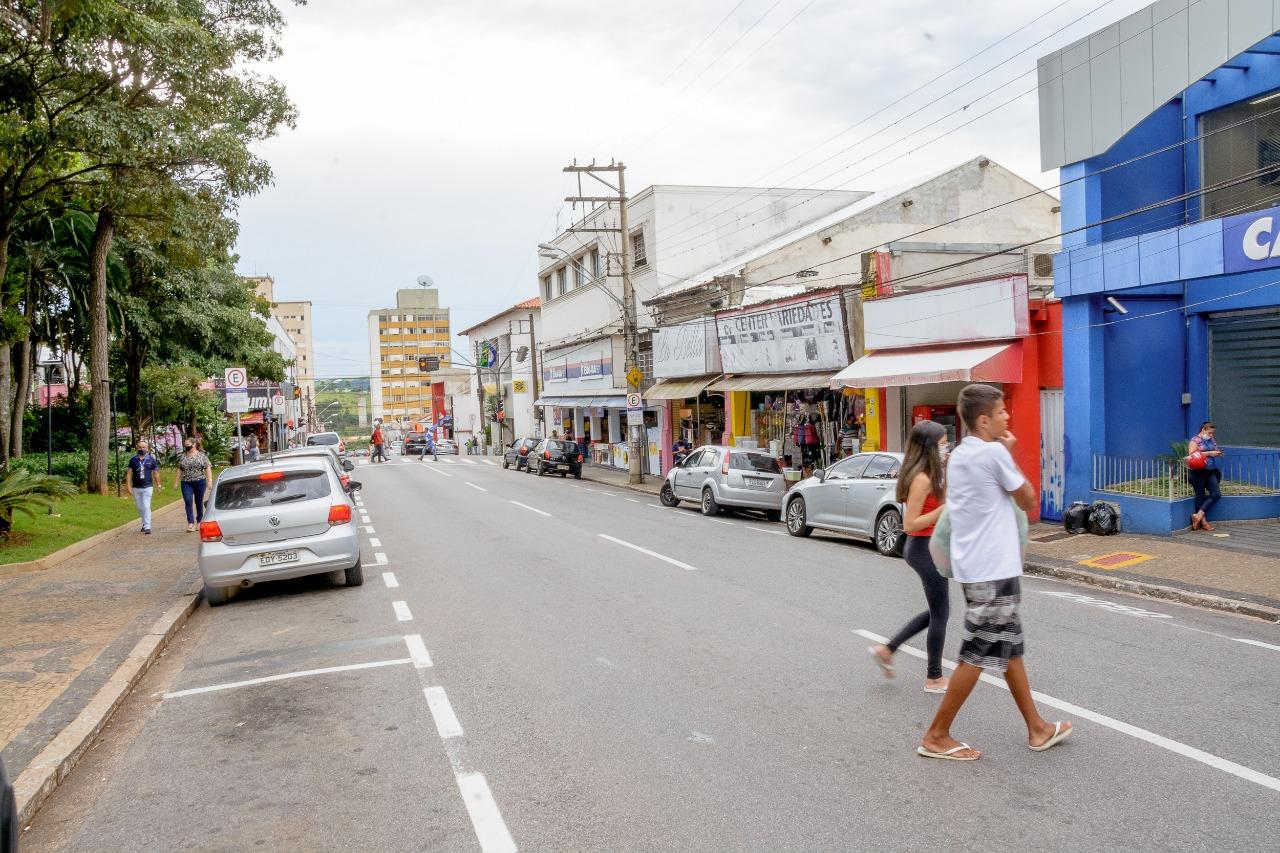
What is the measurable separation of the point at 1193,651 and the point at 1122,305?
9540mm

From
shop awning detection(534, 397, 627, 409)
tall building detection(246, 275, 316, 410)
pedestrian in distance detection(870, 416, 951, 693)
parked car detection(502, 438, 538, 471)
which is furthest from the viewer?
tall building detection(246, 275, 316, 410)

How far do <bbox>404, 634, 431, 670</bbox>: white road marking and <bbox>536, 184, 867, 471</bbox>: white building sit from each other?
24.2m

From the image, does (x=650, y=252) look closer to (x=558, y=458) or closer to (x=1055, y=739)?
(x=558, y=458)

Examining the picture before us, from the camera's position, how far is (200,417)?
36.5m

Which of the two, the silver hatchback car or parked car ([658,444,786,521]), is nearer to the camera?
the silver hatchback car

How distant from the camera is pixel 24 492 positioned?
14.1m

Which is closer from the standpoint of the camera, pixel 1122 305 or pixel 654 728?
pixel 654 728

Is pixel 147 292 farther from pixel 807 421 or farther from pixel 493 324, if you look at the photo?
pixel 493 324

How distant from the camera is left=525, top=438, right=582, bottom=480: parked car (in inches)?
1436

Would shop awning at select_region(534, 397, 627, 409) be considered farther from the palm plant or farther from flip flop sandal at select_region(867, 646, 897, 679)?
flip flop sandal at select_region(867, 646, 897, 679)

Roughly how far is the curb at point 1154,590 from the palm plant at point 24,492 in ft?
45.8

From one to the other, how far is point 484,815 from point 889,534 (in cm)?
1016

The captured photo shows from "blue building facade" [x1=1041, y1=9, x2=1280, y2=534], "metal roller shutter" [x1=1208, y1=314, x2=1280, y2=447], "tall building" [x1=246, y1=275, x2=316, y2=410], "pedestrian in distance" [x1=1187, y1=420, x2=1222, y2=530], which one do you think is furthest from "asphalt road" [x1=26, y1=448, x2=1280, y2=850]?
"tall building" [x1=246, y1=275, x2=316, y2=410]

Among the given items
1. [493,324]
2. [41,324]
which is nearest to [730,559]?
[41,324]
